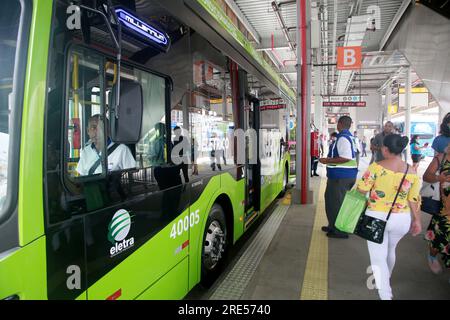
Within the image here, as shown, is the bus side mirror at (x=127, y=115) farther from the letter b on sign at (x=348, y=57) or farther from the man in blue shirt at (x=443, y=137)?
the letter b on sign at (x=348, y=57)

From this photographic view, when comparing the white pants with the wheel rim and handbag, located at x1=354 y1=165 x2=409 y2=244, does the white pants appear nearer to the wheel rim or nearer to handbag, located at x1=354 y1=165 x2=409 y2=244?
handbag, located at x1=354 y1=165 x2=409 y2=244

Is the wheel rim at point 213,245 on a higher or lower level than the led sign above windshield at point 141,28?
lower

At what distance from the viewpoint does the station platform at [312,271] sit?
3.41 m

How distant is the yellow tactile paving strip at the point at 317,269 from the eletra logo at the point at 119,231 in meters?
2.00

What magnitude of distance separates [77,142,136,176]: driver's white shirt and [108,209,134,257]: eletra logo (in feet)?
0.93

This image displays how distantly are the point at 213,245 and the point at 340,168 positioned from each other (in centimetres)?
231

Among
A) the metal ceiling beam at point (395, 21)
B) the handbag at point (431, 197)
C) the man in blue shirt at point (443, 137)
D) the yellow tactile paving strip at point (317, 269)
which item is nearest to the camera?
the yellow tactile paving strip at point (317, 269)

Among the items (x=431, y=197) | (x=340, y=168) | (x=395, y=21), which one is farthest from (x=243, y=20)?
(x=431, y=197)

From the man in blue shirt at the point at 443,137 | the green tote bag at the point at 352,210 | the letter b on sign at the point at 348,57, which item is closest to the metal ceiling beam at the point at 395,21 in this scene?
the letter b on sign at the point at 348,57

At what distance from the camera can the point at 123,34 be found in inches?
83.0

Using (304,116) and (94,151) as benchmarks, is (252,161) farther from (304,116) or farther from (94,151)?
(94,151)
